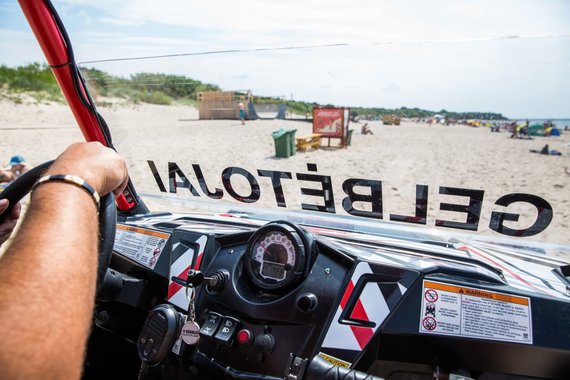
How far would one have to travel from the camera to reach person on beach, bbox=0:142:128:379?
21.0 inches

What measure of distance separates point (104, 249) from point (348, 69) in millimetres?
1072

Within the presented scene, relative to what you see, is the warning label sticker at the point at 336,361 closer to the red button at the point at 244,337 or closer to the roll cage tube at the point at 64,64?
the red button at the point at 244,337

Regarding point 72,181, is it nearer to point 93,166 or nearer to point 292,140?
point 93,166

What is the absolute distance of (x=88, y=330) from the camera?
0.62m

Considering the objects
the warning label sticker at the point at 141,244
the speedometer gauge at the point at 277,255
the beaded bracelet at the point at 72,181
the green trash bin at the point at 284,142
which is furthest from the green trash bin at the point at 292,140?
the beaded bracelet at the point at 72,181

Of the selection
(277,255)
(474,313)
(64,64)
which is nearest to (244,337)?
(277,255)

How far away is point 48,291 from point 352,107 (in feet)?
4.45

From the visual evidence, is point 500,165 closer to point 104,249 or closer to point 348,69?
point 348,69

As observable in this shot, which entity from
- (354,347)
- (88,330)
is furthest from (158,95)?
(88,330)

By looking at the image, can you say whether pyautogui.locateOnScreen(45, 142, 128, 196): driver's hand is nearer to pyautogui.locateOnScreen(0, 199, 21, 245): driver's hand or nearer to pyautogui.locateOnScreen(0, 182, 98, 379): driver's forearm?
pyautogui.locateOnScreen(0, 182, 98, 379): driver's forearm

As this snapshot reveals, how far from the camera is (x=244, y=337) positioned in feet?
4.90

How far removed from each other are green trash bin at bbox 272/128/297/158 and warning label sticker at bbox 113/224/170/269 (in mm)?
607

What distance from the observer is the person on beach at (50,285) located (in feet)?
1.75

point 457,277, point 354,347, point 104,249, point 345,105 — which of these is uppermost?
point 345,105
